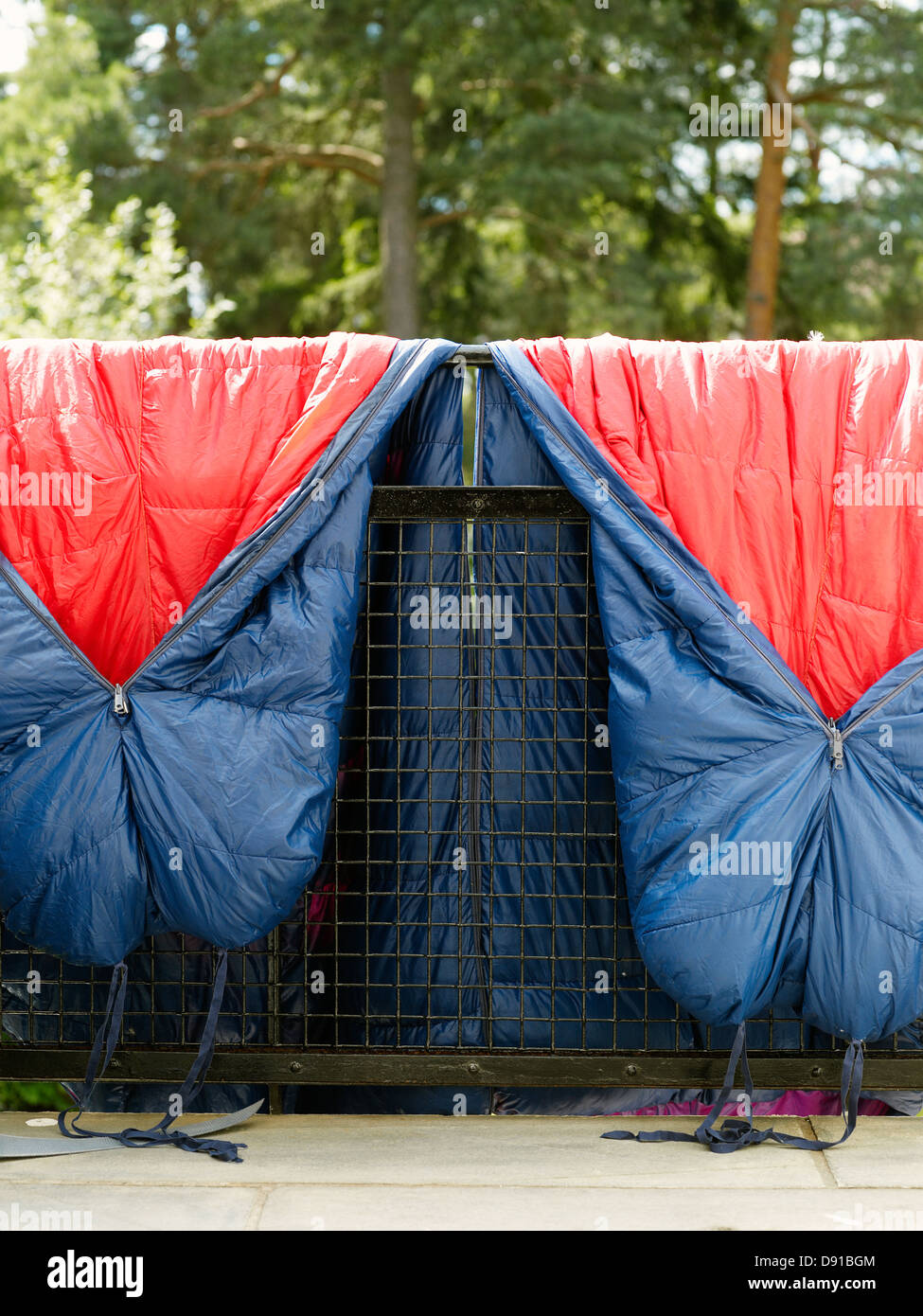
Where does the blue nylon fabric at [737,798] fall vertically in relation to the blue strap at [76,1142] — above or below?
above

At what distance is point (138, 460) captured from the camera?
2844mm

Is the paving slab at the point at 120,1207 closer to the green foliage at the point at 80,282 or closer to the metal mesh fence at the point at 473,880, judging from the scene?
the metal mesh fence at the point at 473,880

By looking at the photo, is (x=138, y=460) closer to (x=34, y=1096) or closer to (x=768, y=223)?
(x=34, y=1096)

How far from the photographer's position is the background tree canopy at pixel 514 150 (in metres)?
10.9

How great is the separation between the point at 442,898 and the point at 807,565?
118 centimetres

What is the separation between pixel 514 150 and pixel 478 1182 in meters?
→ 10.2

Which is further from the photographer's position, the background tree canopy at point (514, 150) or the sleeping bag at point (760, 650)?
the background tree canopy at point (514, 150)

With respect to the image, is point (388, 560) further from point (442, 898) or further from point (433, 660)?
point (442, 898)

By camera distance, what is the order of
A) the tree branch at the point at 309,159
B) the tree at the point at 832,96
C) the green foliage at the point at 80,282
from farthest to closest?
the tree branch at the point at 309,159 < the tree at the point at 832,96 < the green foliage at the point at 80,282

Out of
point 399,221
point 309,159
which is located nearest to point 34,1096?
point 399,221

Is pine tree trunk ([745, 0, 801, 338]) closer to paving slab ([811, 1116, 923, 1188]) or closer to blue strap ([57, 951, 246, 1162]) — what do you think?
paving slab ([811, 1116, 923, 1188])

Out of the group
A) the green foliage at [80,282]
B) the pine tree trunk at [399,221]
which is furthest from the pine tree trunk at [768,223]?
the green foliage at [80,282]
